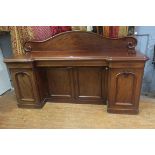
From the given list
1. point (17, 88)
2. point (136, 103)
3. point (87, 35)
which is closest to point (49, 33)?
point (87, 35)

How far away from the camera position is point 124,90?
6.60 ft

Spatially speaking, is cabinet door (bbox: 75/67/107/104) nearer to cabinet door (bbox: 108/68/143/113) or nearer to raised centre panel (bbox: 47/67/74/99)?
raised centre panel (bbox: 47/67/74/99)

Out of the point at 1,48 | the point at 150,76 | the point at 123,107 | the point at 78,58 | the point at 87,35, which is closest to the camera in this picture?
the point at 78,58

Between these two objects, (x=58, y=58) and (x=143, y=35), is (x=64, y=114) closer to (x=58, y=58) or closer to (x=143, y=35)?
(x=58, y=58)

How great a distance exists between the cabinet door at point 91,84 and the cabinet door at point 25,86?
22.9 inches

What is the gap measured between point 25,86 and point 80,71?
0.77 m

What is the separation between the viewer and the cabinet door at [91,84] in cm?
223

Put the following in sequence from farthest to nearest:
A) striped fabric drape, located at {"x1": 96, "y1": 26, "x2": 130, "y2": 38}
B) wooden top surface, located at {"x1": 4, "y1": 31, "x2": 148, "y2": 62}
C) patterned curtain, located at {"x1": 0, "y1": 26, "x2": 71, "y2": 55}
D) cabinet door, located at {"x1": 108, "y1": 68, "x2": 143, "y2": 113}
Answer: patterned curtain, located at {"x1": 0, "y1": 26, "x2": 71, "y2": 55}
striped fabric drape, located at {"x1": 96, "y1": 26, "x2": 130, "y2": 38}
wooden top surface, located at {"x1": 4, "y1": 31, "x2": 148, "y2": 62}
cabinet door, located at {"x1": 108, "y1": 68, "x2": 143, "y2": 113}

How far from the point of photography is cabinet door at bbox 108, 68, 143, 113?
6.30 feet

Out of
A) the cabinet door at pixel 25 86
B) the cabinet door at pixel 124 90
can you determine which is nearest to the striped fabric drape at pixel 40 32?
the cabinet door at pixel 25 86

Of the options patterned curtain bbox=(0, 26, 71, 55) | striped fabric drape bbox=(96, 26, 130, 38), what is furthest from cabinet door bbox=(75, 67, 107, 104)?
patterned curtain bbox=(0, 26, 71, 55)

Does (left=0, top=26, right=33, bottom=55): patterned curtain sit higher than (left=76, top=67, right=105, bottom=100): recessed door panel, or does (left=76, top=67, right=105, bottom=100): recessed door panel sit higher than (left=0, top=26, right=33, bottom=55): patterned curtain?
(left=0, top=26, right=33, bottom=55): patterned curtain

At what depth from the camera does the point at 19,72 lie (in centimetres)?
215

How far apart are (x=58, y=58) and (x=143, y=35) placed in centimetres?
125
